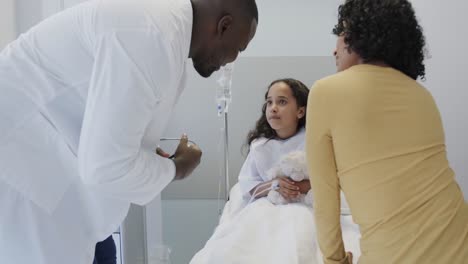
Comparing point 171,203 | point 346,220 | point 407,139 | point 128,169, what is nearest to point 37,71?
point 128,169

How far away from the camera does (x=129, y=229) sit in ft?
6.21

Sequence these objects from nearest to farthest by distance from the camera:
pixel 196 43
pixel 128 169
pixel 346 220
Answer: pixel 128 169 → pixel 196 43 → pixel 346 220

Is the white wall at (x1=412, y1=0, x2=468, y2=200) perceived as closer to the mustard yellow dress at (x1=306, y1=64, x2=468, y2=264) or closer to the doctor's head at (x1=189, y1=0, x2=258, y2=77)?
the mustard yellow dress at (x1=306, y1=64, x2=468, y2=264)

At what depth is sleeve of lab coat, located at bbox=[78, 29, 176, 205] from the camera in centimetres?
68

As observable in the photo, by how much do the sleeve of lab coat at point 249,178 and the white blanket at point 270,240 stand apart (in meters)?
0.32

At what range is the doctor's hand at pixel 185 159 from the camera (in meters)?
0.93

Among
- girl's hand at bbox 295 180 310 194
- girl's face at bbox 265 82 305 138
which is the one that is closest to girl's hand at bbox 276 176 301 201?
Answer: girl's hand at bbox 295 180 310 194

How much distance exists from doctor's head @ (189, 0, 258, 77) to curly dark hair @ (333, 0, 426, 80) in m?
0.34

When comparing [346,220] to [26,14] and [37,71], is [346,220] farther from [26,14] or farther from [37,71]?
[26,14]

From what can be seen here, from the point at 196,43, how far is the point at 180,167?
313 mm

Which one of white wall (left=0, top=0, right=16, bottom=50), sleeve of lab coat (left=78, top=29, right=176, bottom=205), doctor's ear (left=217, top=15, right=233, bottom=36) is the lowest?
sleeve of lab coat (left=78, top=29, right=176, bottom=205)

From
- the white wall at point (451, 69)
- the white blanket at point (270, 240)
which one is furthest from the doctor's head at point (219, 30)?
the white wall at point (451, 69)

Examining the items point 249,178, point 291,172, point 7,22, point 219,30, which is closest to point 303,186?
point 291,172

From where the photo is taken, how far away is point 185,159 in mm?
959
